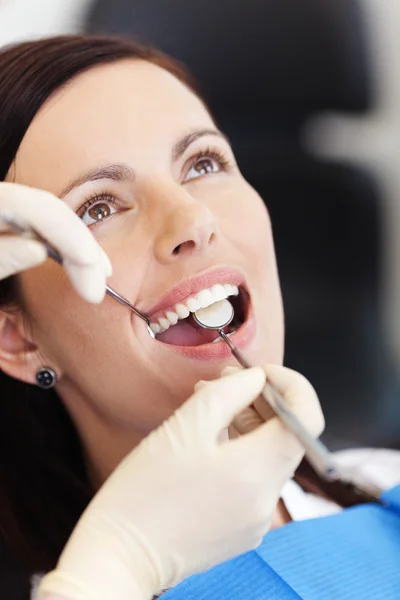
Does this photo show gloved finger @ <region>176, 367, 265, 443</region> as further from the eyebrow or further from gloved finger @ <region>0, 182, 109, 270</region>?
the eyebrow

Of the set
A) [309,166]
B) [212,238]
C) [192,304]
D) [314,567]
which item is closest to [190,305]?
[192,304]

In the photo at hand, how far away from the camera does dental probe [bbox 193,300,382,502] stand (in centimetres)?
66

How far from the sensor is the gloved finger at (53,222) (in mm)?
779

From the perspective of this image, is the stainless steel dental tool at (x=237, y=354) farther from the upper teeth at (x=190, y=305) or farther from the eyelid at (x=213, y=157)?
the eyelid at (x=213, y=157)

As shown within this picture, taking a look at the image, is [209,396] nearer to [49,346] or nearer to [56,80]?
[49,346]

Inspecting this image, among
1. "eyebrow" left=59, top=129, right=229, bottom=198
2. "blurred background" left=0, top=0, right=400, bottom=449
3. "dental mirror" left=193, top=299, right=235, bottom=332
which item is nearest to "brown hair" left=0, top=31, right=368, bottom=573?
"eyebrow" left=59, top=129, right=229, bottom=198

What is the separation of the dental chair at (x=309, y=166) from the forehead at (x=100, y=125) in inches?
28.3

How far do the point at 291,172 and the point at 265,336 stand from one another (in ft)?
3.15

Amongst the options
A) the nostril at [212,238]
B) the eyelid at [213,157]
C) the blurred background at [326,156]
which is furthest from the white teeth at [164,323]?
the blurred background at [326,156]

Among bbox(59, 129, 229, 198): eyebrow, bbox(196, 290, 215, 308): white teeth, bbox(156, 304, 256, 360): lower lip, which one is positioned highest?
bbox(59, 129, 229, 198): eyebrow

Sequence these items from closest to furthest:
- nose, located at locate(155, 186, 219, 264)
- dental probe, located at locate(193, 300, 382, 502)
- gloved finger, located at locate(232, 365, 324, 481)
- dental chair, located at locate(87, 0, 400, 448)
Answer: dental probe, located at locate(193, 300, 382, 502), gloved finger, located at locate(232, 365, 324, 481), nose, located at locate(155, 186, 219, 264), dental chair, located at locate(87, 0, 400, 448)

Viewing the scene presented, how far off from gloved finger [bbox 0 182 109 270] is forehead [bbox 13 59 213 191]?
0.65 ft

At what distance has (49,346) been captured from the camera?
106 cm

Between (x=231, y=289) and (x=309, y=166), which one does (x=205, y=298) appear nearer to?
(x=231, y=289)
